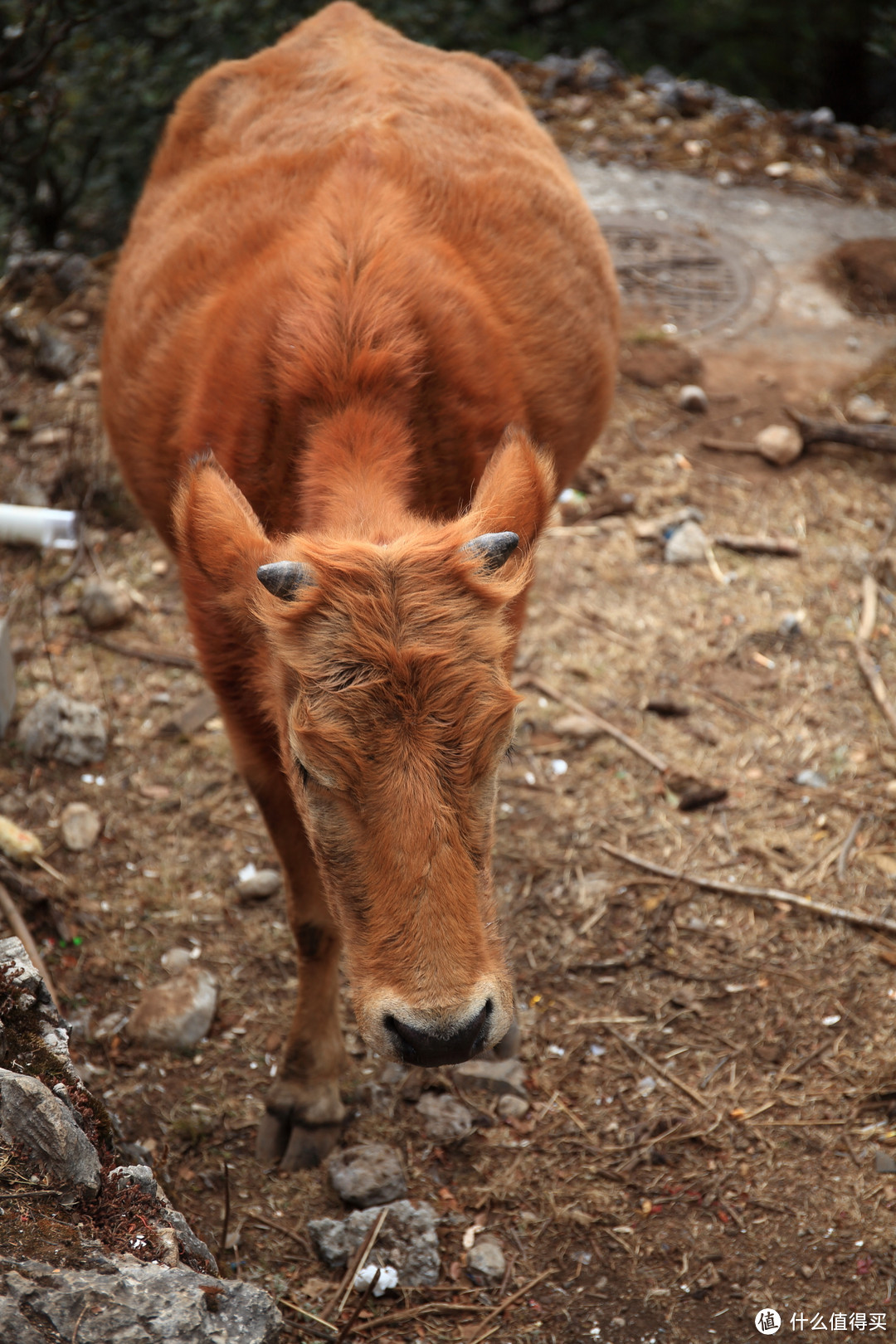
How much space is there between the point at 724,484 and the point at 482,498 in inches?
148

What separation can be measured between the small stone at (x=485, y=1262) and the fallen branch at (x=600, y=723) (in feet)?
6.87

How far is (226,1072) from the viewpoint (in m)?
3.40

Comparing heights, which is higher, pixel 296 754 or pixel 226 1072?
pixel 296 754

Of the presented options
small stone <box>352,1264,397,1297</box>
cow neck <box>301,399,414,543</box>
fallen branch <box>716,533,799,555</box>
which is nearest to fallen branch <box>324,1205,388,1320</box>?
small stone <box>352,1264,397,1297</box>

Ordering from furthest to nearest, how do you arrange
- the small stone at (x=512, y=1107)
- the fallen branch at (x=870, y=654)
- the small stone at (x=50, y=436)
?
the small stone at (x=50, y=436), the fallen branch at (x=870, y=654), the small stone at (x=512, y=1107)

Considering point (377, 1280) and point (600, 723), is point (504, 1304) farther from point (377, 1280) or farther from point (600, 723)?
point (600, 723)

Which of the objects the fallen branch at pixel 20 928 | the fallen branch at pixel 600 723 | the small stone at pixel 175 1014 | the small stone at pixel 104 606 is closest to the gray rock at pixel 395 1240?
the small stone at pixel 175 1014

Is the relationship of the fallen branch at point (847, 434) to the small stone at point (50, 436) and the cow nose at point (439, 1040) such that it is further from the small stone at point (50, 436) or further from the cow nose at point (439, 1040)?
the cow nose at point (439, 1040)

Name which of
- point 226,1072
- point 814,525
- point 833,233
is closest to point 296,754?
point 226,1072

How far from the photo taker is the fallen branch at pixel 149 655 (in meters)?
4.99

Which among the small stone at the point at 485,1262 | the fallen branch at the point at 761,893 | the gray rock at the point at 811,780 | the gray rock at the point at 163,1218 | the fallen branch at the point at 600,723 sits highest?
the gray rock at the point at 163,1218

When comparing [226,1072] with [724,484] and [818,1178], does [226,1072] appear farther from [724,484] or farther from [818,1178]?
[724,484]

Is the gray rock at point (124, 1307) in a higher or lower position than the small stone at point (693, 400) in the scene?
higher

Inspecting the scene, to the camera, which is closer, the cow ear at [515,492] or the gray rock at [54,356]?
the cow ear at [515,492]
